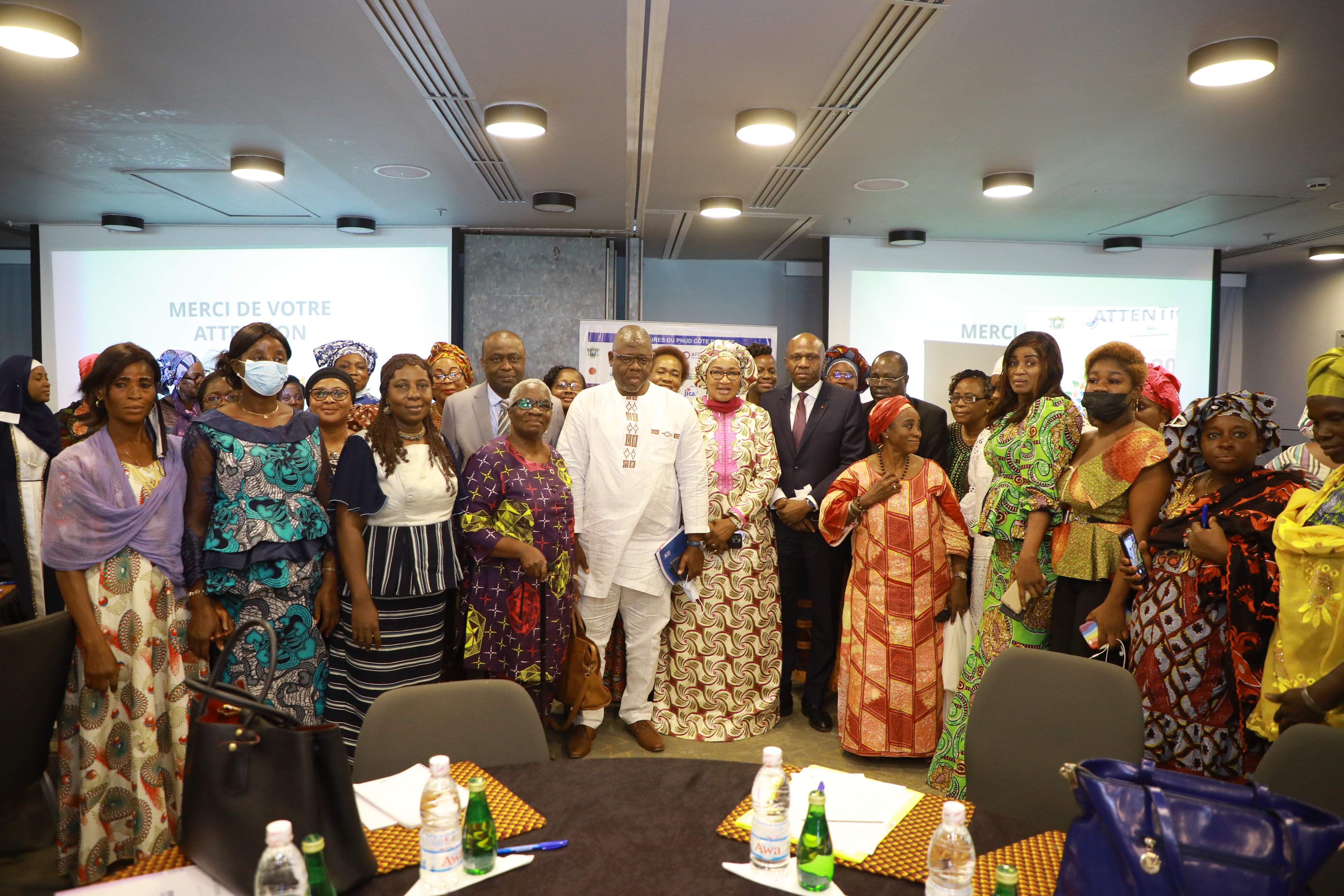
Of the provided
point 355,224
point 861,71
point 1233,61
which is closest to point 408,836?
point 861,71

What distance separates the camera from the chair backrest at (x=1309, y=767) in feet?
5.38

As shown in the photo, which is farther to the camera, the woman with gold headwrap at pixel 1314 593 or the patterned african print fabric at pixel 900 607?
the patterned african print fabric at pixel 900 607

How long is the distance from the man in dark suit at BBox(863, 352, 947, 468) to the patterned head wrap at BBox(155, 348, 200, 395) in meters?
4.61

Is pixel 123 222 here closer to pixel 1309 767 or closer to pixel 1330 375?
pixel 1330 375

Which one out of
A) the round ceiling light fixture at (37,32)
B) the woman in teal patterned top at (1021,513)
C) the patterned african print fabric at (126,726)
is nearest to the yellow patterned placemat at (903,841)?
the woman in teal patterned top at (1021,513)

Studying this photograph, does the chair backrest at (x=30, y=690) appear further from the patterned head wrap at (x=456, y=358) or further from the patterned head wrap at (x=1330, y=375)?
the patterned head wrap at (x=1330, y=375)

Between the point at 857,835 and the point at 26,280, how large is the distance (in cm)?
1168

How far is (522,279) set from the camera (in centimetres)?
798

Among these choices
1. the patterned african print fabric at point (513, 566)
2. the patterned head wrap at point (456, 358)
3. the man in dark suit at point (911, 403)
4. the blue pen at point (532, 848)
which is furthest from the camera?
the patterned head wrap at point (456, 358)

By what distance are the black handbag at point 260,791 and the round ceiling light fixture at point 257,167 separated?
17.9 feet

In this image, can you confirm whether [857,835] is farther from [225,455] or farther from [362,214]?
[362,214]

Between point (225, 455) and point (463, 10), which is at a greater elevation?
point (463, 10)

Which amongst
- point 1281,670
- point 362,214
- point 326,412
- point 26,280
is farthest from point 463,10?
Answer: point 26,280

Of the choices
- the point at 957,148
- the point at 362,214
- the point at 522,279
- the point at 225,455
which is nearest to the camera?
the point at 225,455
